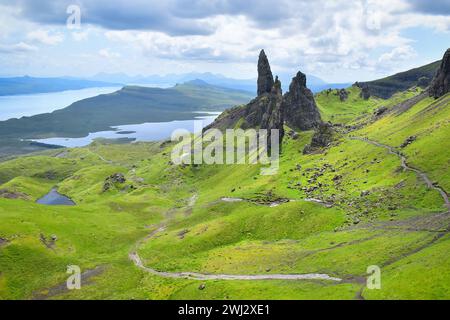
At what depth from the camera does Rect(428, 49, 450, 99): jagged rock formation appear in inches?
6811

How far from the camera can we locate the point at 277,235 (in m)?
105

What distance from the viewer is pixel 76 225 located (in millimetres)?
122500

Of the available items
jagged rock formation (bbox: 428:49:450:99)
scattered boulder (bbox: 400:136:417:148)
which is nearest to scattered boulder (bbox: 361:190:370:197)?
scattered boulder (bbox: 400:136:417:148)

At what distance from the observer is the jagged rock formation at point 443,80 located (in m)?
173

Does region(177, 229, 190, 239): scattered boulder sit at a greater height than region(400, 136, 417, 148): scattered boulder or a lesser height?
lesser

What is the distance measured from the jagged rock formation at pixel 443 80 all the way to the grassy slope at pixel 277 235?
62.5ft

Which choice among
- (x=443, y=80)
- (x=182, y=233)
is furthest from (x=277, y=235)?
(x=443, y=80)

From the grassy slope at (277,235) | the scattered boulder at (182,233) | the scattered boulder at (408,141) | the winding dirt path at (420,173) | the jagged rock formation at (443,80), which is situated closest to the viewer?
the grassy slope at (277,235)

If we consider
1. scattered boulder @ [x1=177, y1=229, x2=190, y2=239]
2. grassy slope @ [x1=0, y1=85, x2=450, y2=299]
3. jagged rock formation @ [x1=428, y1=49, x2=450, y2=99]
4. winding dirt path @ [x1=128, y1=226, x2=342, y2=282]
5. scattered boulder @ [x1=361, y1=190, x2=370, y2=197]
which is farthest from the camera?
jagged rock formation @ [x1=428, y1=49, x2=450, y2=99]

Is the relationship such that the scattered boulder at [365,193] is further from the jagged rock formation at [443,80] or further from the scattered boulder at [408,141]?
the jagged rock formation at [443,80]

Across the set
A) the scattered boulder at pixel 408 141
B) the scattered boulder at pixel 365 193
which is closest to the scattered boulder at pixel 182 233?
the scattered boulder at pixel 365 193

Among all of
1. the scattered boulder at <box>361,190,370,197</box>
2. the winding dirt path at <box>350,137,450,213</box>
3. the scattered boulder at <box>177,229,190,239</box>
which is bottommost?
the scattered boulder at <box>177,229,190,239</box>

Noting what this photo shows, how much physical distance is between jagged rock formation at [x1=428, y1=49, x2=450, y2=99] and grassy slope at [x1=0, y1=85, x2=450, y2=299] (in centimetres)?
1905

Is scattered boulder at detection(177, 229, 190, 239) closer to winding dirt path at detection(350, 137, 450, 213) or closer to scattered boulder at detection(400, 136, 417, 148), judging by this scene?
winding dirt path at detection(350, 137, 450, 213)
